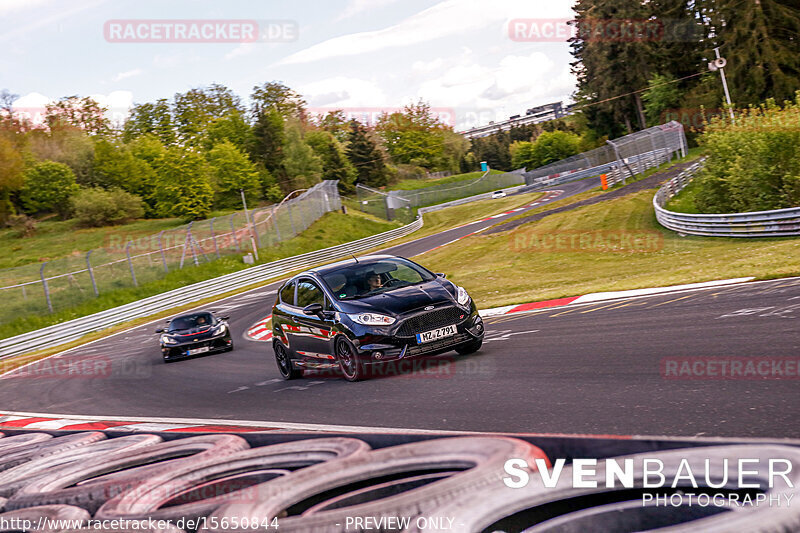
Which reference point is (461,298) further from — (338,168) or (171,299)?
(338,168)

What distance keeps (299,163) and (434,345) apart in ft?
295

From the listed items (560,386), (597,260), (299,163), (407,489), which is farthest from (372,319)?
(299,163)

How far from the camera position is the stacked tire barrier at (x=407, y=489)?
103 inches

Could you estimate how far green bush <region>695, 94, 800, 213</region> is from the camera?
22.2 metres

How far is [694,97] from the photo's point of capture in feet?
243

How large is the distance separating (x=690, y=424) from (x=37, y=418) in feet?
38.3

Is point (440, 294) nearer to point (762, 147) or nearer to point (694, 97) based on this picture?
point (762, 147)

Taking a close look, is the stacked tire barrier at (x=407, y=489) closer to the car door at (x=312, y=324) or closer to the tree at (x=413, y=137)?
the car door at (x=312, y=324)

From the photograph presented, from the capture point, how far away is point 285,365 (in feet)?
39.4

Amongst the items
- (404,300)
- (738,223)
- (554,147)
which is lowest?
(738,223)

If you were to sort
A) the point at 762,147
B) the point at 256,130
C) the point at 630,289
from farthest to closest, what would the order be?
1. the point at 256,130
2. the point at 762,147
3. the point at 630,289

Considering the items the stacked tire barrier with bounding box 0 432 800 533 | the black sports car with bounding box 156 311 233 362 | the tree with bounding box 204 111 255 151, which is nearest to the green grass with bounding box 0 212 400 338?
the black sports car with bounding box 156 311 233 362

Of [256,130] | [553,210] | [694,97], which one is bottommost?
[553,210]

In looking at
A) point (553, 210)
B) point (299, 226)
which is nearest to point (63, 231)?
point (299, 226)
